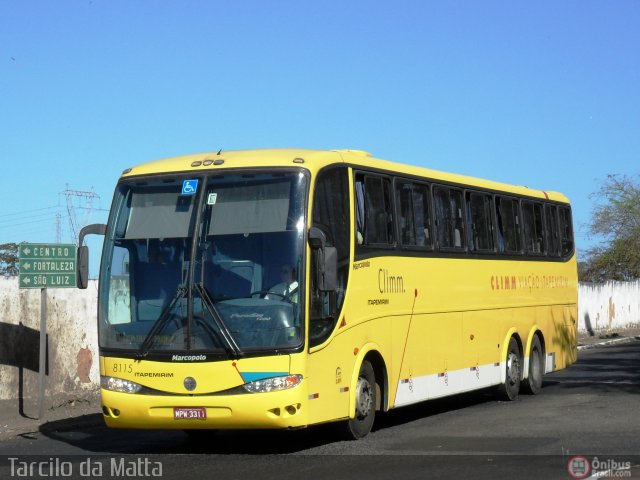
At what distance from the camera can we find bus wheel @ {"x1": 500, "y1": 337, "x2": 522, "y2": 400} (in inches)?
769

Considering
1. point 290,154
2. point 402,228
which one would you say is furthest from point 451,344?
point 290,154

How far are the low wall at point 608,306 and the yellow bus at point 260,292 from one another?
1349 inches

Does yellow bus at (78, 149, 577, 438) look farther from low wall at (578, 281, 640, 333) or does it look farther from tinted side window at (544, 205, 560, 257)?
low wall at (578, 281, 640, 333)

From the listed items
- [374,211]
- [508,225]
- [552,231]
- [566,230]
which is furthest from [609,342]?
[374,211]

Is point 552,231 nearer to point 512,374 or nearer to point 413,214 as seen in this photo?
point 512,374

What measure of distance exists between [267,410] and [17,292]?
8808mm

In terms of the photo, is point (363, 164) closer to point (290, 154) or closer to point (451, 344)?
point (290, 154)

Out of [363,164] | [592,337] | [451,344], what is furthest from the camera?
[592,337]

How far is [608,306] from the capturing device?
5322 cm

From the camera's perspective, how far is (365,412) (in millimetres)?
14242

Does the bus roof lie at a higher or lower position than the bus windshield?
Answer: higher

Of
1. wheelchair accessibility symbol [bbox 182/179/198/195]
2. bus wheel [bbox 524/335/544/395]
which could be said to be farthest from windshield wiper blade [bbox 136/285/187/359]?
bus wheel [bbox 524/335/544/395]

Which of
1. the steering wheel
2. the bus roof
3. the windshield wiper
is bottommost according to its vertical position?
the windshield wiper

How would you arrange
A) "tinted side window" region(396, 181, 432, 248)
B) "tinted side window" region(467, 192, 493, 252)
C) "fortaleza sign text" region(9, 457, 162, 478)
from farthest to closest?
"tinted side window" region(467, 192, 493, 252) → "tinted side window" region(396, 181, 432, 248) → "fortaleza sign text" region(9, 457, 162, 478)
